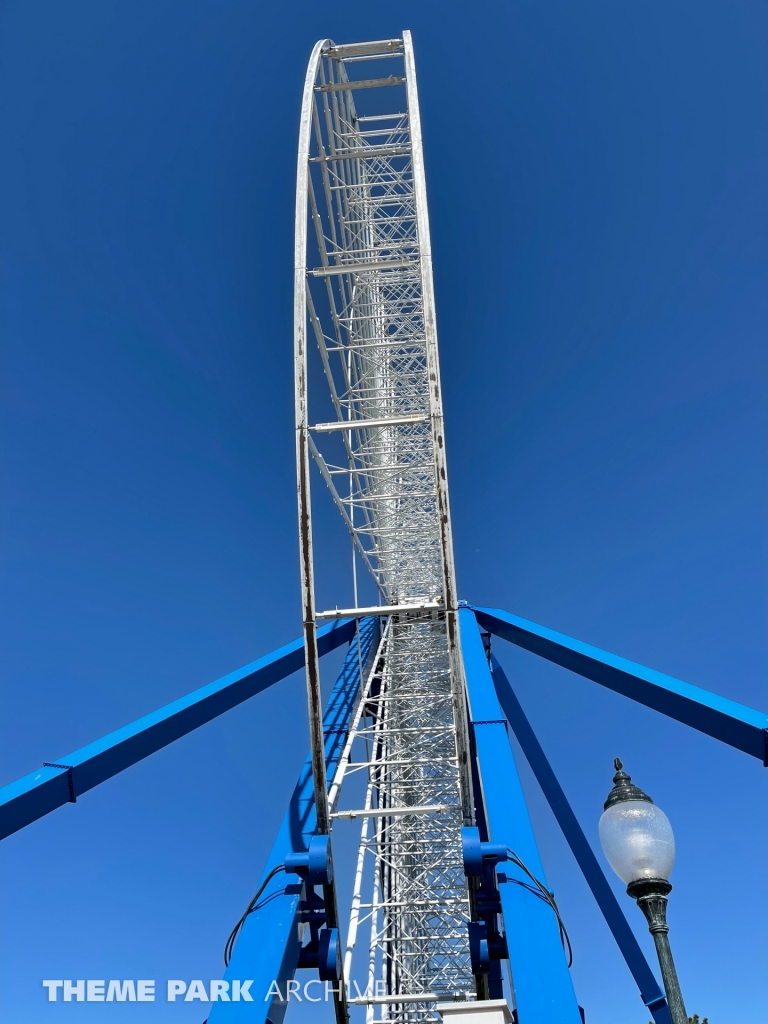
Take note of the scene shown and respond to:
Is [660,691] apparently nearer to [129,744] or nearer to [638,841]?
[638,841]

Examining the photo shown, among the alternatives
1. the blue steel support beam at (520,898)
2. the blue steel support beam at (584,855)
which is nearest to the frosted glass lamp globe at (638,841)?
the blue steel support beam at (520,898)

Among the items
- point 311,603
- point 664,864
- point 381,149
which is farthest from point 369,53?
point 664,864

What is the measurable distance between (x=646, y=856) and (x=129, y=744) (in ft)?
21.4

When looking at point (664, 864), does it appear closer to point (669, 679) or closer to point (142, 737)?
point (669, 679)

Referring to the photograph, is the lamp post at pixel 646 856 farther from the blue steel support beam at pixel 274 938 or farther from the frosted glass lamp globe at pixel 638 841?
the blue steel support beam at pixel 274 938

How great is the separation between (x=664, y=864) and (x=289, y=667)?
8530 millimetres

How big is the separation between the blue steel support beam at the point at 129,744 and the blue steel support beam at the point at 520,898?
338 centimetres

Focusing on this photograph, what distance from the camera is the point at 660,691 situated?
9.42 m

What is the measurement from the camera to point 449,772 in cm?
1606

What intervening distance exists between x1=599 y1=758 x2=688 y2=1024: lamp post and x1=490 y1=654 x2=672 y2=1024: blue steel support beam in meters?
5.23

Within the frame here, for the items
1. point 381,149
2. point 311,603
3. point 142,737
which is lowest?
point 142,737

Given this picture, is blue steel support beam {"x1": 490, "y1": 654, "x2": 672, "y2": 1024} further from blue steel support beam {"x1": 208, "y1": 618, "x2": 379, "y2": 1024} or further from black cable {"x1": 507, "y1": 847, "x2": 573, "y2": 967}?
blue steel support beam {"x1": 208, "y1": 618, "x2": 379, "y2": 1024}

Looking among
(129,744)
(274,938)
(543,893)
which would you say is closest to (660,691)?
(543,893)

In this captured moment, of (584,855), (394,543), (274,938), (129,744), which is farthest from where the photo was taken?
(394,543)
